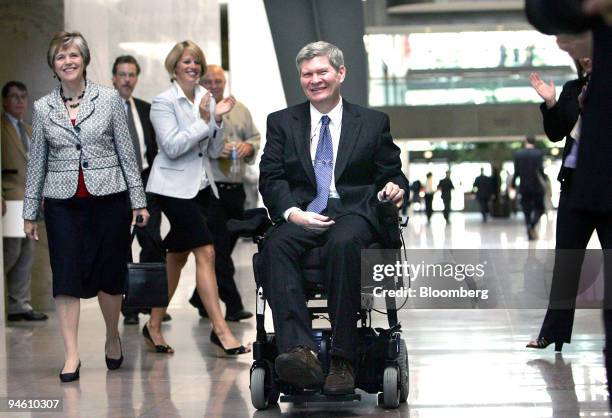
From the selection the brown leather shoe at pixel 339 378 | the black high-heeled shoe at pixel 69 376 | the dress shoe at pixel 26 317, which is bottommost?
the dress shoe at pixel 26 317

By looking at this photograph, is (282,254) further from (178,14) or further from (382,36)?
(382,36)

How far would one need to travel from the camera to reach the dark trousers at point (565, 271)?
6609mm

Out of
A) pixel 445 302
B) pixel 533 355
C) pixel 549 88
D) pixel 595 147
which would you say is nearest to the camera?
pixel 595 147

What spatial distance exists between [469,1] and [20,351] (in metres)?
27.4

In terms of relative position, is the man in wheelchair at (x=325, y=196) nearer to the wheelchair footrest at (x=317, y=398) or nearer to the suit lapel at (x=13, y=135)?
the wheelchair footrest at (x=317, y=398)

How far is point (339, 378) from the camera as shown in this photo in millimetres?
5227

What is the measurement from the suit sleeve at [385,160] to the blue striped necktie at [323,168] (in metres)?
0.23

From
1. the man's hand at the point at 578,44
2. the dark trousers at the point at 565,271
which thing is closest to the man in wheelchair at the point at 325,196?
the dark trousers at the point at 565,271

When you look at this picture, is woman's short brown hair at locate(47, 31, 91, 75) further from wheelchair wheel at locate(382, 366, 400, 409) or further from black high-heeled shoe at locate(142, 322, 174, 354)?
wheelchair wheel at locate(382, 366, 400, 409)

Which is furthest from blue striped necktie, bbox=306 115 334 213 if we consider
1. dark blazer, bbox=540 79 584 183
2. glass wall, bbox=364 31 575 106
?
glass wall, bbox=364 31 575 106

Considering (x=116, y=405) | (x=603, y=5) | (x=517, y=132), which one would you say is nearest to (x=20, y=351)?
(x=116, y=405)

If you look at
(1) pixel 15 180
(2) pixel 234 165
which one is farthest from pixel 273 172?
(1) pixel 15 180

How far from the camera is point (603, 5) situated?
3.10m

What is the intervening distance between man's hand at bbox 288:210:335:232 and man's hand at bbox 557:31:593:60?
177cm
